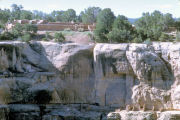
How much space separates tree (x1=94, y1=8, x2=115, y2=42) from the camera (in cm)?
3445

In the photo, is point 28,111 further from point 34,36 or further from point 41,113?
point 34,36

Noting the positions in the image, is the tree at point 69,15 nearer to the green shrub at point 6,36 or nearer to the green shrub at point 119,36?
the green shrub at point 119,36

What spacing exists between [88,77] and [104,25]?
14.6 metres

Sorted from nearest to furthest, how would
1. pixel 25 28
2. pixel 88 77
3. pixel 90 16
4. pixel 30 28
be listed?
pixel 88 77 → pixel 30 28 → pixel 25 28 → pixel 90 16

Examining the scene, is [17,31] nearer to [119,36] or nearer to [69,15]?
[119,36]

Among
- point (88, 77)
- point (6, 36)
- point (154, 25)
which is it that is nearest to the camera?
point (88, 77)

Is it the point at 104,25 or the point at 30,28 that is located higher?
the point at 104,25

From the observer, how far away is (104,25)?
36.9 metres

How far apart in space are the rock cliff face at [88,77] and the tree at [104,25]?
37.7ft

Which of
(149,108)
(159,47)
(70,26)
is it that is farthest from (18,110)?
(70,26)

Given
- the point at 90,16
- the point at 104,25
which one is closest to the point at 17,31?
the point at 104,25

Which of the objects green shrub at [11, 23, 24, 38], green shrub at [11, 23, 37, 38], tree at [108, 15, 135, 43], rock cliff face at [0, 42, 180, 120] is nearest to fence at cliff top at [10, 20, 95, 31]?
green shrub at [11, 23, 37, 38]

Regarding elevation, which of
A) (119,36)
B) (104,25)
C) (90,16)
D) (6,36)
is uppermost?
(90,16)

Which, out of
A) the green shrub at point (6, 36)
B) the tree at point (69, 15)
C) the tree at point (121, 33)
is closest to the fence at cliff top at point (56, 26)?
the tree at point (121, 33)
